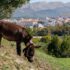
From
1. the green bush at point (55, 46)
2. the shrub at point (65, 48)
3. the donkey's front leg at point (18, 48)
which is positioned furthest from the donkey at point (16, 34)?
the shrub at point (65, 48)

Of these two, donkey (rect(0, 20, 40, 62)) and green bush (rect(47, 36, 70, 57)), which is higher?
donkey (rect(0, 20, 40, 62))

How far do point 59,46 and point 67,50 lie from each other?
1.12 meters

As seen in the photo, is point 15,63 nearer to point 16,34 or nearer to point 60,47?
point 16,34

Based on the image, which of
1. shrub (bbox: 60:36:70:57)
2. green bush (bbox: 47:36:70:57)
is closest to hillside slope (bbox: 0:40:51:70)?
green bush (bbox: 47:36:70:57)

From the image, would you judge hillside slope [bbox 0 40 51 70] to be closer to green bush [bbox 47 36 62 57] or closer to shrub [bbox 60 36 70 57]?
green bush [bbox 47 36 62 57]

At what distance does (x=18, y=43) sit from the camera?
28.9 feet

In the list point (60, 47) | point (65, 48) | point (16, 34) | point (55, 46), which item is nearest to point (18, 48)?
point (16, 34)

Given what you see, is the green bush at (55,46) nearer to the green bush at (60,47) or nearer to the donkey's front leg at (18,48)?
the green bush at (60,47)

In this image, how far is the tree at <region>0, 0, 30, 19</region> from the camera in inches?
868

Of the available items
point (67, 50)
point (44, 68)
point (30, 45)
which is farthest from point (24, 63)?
point (67, 50)

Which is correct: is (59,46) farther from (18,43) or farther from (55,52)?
(18,43)

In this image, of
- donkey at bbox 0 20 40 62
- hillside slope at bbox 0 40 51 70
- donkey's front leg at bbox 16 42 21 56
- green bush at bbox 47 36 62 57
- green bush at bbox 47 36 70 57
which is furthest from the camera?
green bush at bbox 47 36 62 57

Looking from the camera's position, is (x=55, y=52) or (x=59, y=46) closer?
(x=55, y=52)

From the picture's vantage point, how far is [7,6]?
76.3 ft
